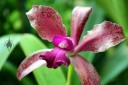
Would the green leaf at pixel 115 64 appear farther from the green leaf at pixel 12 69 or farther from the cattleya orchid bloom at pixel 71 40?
the cattleya orchid bloom at pixel 71 40

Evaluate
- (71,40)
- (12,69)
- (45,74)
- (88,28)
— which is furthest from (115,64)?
(71,40)

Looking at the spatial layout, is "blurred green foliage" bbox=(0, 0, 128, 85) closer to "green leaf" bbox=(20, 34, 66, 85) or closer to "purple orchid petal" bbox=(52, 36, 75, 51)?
"green leaf" bbox=(20, 34, 66, 85)

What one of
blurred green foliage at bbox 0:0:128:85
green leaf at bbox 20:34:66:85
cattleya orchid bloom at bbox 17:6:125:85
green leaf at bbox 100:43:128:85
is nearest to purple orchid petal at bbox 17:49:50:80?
cattleya orchid bloom at bbox 17:6:125:85

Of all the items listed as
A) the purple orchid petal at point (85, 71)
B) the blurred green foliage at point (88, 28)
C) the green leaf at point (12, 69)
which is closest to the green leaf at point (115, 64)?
the blurred green foliage at point (88, 28)

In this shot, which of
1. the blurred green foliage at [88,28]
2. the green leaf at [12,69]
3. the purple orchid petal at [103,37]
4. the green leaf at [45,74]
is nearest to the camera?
the purple orchid petal at [103,37]

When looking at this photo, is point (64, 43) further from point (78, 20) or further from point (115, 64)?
point (115, 64)

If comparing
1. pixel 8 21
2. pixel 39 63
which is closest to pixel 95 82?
pixel 39 63
